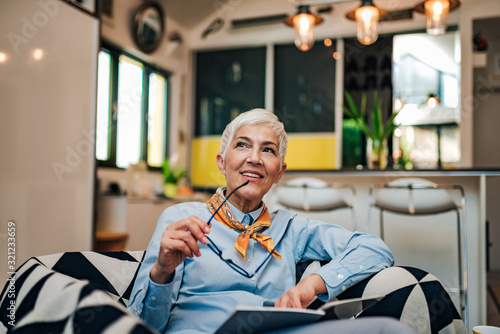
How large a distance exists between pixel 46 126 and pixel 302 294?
6.94 ft

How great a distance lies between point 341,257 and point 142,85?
409cm

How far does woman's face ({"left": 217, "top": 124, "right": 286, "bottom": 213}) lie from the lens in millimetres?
1273

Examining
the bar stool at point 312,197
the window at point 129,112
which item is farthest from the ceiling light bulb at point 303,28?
the window at point 129,112

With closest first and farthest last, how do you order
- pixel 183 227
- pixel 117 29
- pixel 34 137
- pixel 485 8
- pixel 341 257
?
pixel 183 227 < pixel 341 257 < pixel 34 137 < pixel 117 29 < pixel 485 8

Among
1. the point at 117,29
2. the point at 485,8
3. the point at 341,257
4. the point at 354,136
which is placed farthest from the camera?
the point at 354,136

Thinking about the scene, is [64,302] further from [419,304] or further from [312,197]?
[312,197]

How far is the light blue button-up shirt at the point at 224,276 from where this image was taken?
3.57 feet

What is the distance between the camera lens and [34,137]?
2.54 meters

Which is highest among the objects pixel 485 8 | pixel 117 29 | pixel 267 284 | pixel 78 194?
pixel 485 8

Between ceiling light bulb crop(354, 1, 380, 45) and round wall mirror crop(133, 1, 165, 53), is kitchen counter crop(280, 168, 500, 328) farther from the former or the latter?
round wall mirror crop(133, 1, 165, 53)

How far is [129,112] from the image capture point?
4.52 meters

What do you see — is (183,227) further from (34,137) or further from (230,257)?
(34,137)

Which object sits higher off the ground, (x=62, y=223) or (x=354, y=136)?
(x=354, y=136)

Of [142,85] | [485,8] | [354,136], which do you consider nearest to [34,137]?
[142,85]
